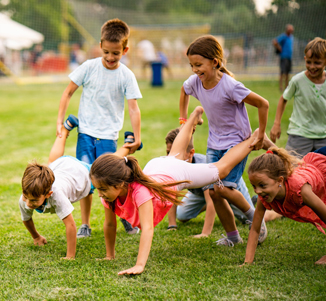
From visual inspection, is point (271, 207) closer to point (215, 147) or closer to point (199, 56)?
point (215, 147)

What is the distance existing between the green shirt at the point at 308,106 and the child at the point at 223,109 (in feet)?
3.48

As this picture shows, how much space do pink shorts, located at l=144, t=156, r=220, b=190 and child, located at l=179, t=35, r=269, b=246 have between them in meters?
0.17

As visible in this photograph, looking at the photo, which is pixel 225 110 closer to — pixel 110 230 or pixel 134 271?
pixel 110 230

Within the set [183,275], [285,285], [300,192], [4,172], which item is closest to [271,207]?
[300,192]

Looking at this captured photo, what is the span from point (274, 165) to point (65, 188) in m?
1.70

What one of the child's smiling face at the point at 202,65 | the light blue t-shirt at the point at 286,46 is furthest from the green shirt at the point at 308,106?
the light blue t-shirt at the point at 286,46

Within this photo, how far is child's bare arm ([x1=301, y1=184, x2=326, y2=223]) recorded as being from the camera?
2.79 m

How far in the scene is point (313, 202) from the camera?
2807 millimetres

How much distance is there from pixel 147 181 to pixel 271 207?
3.25 feet

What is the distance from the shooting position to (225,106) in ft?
11.1

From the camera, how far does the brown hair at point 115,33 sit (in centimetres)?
375

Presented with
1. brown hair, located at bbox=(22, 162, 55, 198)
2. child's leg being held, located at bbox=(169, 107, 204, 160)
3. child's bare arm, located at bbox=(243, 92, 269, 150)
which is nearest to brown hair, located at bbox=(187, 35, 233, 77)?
child's bare arm, located at bbox=(243, 92, 269, 150)

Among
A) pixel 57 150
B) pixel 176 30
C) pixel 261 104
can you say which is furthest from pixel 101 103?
pixel 176 30

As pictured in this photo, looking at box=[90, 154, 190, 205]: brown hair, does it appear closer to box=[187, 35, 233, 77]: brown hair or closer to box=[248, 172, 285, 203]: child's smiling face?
box=[248, 172, 285, 203]: child's smiling face
